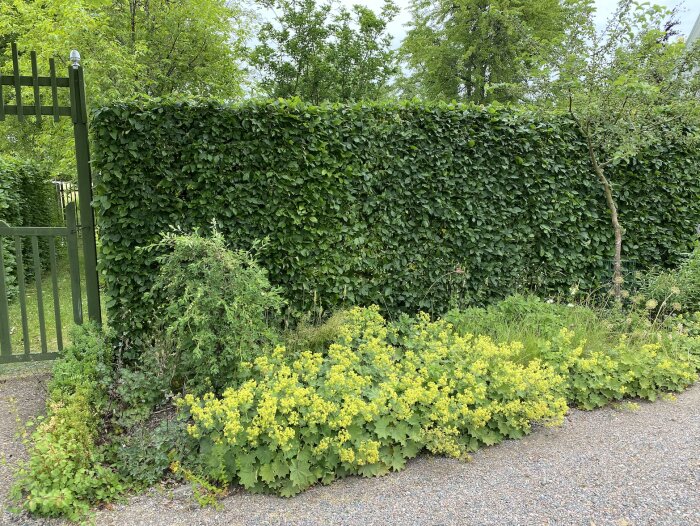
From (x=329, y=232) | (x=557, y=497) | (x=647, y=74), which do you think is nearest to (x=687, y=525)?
(x=557, y=497)

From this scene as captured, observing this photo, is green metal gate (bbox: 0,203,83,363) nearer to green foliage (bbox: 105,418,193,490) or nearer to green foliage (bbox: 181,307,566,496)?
green foliage (bbox: 105,418,193,490)

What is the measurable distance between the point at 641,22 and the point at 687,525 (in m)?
4.76

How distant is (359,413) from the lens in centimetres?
271

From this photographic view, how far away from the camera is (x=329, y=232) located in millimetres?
4395

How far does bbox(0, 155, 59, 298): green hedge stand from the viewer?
653 centimetres

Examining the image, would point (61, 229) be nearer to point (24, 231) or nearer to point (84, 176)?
point (24, 231)

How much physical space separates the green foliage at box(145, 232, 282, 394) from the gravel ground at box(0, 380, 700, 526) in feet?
2.92

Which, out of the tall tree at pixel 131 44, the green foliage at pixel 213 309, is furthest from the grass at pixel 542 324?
the tall tree at pixel 131 44

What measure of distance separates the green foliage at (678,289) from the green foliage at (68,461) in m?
5.04

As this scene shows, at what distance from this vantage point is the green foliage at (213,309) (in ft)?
10.3

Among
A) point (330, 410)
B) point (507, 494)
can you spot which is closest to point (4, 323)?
point (330, 410)

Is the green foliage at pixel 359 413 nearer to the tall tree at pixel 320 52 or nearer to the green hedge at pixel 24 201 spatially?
the green hedge at pixel 24 201

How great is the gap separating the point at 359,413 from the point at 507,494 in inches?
34.2

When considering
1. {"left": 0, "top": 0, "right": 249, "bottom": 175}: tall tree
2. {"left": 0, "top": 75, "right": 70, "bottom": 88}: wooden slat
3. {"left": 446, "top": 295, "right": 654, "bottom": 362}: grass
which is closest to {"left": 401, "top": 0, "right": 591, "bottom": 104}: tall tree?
{"left": 0, "top": 0, "right": 249, "bottom": 175}: tall tree
